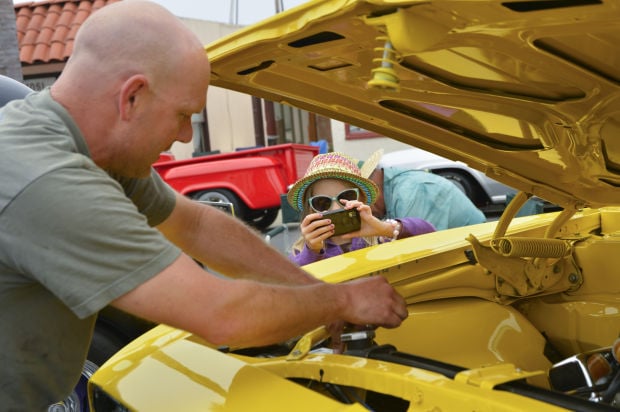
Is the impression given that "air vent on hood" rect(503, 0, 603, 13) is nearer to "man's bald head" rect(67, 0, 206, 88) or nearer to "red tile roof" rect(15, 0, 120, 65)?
"man's bald head" rect(67, 0, 206, 88)

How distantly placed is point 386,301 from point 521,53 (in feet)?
2.05

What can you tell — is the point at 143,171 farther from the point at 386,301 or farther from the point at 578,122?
the point at 578,122

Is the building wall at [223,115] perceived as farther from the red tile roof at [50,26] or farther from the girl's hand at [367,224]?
the girl's hand at [367,224]

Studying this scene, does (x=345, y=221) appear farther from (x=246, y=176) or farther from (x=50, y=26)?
(x=50, y=26)

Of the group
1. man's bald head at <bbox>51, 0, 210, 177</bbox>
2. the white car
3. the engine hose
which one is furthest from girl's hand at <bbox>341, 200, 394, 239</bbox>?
the white car

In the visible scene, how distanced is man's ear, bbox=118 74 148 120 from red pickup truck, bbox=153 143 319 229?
7392 millimetres

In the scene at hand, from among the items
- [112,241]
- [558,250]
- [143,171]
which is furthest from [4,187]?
[558,250]

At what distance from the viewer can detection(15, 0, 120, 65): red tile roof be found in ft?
38.2

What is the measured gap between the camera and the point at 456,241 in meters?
2.49

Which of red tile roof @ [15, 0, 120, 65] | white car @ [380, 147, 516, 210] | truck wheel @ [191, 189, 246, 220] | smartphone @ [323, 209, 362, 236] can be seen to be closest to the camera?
smartphone @ [323, 209, 362, 236]

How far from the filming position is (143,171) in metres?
1.60

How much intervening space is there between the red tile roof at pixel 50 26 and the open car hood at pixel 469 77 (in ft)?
33.9

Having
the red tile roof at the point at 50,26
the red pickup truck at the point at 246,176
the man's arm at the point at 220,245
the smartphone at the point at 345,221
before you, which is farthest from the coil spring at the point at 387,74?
the red tile roof at the point at 50,26

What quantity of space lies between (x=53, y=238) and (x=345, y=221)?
1.55 metres
